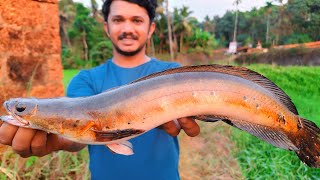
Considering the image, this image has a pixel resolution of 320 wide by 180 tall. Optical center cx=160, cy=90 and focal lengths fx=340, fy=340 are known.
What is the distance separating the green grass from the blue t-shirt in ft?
2.27

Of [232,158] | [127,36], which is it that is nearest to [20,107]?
[127,36]

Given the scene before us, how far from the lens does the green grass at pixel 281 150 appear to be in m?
1.73

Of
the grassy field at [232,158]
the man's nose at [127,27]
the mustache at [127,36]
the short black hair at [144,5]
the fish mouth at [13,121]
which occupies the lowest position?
the grassy field at [232,158]

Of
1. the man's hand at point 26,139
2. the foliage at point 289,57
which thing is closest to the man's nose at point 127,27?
the foliage at point 289,57

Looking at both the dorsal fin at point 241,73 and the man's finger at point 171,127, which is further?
the man's finger at point 171,127

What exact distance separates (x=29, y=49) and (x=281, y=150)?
102 inches

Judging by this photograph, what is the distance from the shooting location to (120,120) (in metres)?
1.29

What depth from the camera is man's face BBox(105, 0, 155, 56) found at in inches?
78.9

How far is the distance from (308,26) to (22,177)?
2.38 metres

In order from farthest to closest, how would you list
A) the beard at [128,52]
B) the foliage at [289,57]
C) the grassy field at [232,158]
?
1. the beard at [128,52]
2. the grassy field at [232,158]
3. the foliage at [289,57]

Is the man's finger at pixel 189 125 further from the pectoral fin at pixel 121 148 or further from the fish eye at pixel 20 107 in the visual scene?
the fish eye at pixel 20 107

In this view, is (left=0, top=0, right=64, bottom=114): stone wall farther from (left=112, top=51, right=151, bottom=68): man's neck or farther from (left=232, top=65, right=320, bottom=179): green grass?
(left=232, top=65, right=320, bottom=179): green grass

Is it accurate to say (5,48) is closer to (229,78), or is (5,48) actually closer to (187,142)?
(229,78)

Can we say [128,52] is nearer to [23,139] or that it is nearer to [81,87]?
[81,87]
